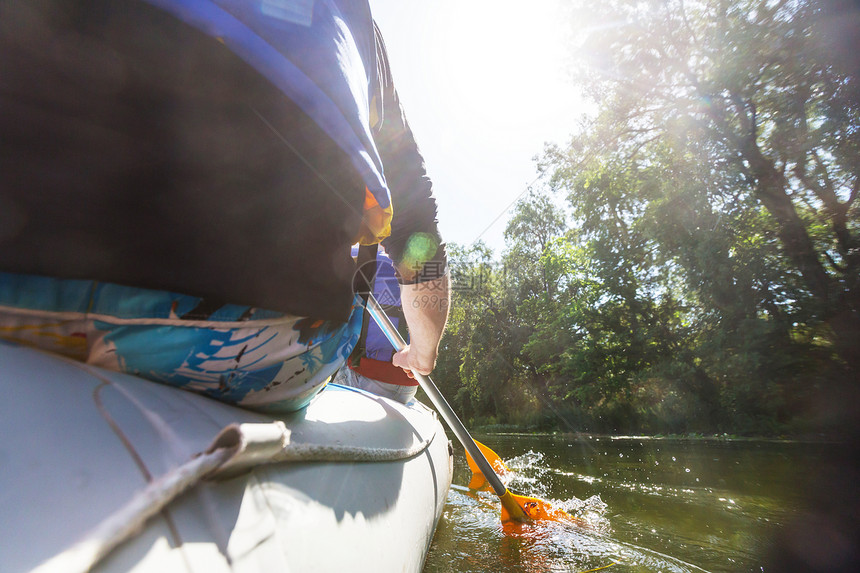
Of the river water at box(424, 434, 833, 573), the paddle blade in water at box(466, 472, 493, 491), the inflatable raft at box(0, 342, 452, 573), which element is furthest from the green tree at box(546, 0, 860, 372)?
the inflatable raft at box(0, 342, 452, 573)

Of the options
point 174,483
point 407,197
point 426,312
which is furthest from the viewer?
point 426,312

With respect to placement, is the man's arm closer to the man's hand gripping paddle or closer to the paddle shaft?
the paddle shaft

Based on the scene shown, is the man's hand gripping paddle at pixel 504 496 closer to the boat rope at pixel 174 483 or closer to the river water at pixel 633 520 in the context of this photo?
the river water at pixel 633 520

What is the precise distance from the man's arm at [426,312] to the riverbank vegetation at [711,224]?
9223 mm

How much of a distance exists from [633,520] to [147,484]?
2616 mm

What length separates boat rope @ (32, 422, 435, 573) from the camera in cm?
31

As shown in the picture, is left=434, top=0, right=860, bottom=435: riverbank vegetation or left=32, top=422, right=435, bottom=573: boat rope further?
left=434, top=0, right=860, bottom=435: riverbank vegetation

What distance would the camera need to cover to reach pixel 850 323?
7.76 m

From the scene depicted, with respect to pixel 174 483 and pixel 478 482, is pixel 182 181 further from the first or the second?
pixel 478 482

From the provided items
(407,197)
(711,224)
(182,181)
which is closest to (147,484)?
(182,181)

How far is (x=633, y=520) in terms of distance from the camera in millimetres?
2283

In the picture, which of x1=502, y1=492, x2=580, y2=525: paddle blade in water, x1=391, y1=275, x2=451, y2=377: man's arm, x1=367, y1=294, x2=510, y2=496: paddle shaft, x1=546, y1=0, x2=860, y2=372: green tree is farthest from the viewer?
x1=546, y1=0, x2=860, y2=372: green tree

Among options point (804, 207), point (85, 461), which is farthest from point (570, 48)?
point (85, 461)

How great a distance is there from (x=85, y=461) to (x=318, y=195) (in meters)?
0.45
